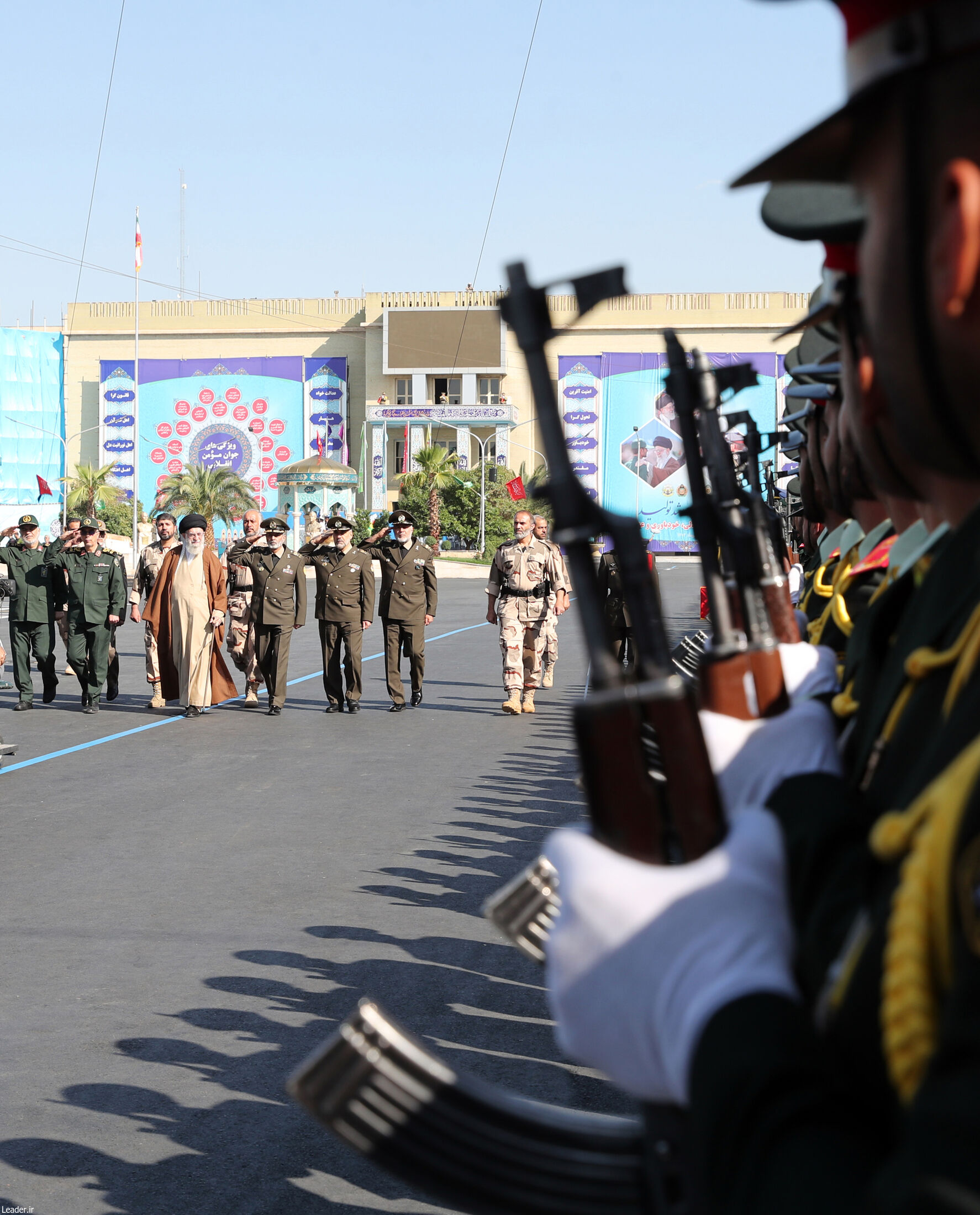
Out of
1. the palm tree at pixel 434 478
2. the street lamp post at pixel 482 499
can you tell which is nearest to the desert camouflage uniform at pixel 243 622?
the street lamp post at pixel 482 499

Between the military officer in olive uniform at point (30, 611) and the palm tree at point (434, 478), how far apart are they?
48149mm

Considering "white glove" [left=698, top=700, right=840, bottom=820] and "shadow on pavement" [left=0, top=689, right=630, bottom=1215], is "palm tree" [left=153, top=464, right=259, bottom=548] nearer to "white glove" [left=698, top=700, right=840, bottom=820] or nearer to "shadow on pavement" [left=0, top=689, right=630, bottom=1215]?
"shadow on pavement" [left=0, top=689, right=630, bottom=1215]

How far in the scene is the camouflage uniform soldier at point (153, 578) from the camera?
13.2 m

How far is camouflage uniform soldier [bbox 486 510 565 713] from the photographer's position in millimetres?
12977

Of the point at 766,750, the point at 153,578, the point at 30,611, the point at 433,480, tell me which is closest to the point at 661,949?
the point at 766,750

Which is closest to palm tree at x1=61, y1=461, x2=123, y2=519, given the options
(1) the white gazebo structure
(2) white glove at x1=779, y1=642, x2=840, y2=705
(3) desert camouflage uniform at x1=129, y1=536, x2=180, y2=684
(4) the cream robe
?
(1) the white gazebo structure

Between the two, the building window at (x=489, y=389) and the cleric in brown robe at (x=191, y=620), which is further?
the building window at (x=489, y=389)

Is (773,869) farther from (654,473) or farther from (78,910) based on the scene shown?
(654,473)

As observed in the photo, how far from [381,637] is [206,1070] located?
1768 cm

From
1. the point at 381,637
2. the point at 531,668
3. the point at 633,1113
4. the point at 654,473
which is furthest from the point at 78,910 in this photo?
the point at 654,473

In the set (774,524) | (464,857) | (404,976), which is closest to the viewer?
(404,976)

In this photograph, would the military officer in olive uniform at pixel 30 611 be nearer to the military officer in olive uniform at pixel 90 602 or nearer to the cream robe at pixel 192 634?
the military officer in olive uniform at pixel 90 602

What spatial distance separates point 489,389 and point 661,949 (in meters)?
78.0

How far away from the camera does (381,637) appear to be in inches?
850
